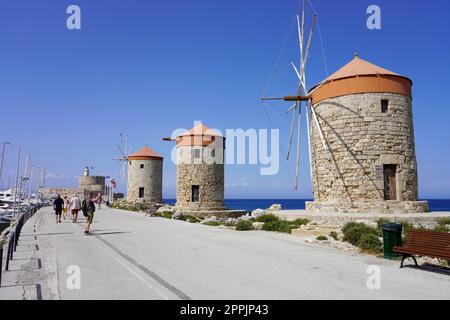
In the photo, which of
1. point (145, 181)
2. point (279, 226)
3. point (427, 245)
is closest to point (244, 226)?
point (279, 226)

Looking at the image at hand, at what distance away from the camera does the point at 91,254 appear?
8312mm

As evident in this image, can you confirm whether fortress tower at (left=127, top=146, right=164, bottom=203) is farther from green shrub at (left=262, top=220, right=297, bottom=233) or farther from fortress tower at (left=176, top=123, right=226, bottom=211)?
green shrub at (left=262, top=220, right=297, bottom=233)

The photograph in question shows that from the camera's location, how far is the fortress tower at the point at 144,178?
36031mm

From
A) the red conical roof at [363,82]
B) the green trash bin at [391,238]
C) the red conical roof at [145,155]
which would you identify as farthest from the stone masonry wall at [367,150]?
the red conical roof at [145,155]

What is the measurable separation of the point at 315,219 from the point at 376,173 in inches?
148

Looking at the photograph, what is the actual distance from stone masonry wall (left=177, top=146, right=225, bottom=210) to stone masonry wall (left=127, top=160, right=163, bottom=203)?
9901 mm

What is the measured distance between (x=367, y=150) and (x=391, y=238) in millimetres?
8505

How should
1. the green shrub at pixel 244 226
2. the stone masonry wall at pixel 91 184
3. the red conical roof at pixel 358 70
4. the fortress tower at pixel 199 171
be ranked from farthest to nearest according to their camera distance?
1. the stone masonry wall at pixel 91 184
2. the fortress tower at pixel 199 171
3. the red conical roof at pixel 358 70
4. the green shrub at pixel 244 226

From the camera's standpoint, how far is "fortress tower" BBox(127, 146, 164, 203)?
36.0 metres

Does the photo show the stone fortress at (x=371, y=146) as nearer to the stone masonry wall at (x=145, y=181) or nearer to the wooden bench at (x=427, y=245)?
the wooden bench at (x=427, y=245)

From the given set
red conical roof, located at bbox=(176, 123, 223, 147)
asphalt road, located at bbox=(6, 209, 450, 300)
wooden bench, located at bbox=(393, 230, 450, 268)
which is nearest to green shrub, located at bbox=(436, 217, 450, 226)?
asphalt road, located at bbox=(6, 209, 450, 300)

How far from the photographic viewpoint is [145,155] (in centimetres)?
3622

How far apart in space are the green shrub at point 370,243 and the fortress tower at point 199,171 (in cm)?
1807
